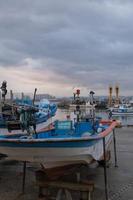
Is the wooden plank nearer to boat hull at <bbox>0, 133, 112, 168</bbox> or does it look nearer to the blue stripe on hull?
boat hull at <bbox>0, 133, 112, 168</bbox>

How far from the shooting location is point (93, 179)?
331 inches

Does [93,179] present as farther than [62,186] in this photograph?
Yes

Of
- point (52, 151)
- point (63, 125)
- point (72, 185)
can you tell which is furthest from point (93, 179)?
point (52, 151)

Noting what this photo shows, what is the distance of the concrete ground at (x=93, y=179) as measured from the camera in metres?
7.14

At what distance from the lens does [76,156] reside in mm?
6328

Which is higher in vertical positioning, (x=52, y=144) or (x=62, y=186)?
(x=52, y=144)

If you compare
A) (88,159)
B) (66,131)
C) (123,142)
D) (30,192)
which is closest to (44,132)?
(66,131)

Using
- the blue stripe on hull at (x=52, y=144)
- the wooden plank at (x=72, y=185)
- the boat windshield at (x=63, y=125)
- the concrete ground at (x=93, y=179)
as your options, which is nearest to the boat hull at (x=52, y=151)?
the blue stripe on hull at (x=52, y=144)

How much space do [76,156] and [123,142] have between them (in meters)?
8.39

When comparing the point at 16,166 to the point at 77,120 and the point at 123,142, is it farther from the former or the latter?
the point at 123,142

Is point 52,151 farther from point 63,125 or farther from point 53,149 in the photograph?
point 63,125

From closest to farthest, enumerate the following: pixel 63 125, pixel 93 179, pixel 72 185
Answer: pixel 72 185 → pixel 93 179 → pixel 63 125

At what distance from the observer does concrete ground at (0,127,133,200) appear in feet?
23.4

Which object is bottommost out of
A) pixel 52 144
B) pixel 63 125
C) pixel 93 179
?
pixel 93 179
